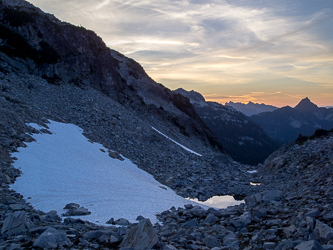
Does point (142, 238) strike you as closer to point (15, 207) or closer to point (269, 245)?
point (269, 245)

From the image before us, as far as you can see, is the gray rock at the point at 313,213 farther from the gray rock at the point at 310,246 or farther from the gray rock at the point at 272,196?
the gray rock at the point at 272,196

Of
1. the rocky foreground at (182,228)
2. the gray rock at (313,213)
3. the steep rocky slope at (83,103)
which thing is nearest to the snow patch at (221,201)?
the steep rocky slope at (83,103)

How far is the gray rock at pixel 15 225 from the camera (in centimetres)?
876

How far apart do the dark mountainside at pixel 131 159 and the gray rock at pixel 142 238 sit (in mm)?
32

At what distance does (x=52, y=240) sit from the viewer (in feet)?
26.5

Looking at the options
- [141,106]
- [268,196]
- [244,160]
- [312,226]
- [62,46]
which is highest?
[62,46]

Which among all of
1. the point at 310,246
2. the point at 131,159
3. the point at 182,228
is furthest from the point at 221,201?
the point at 310,246

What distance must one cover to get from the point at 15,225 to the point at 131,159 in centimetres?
1936

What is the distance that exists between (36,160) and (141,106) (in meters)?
38.8

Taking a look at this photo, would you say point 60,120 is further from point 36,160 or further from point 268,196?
point 268,196

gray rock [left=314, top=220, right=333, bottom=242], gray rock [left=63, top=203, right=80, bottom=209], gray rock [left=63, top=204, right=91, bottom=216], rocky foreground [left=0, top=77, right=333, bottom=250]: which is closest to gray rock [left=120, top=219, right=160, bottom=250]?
rocky foreground [left=0, top=77, right=333, bottom=250]

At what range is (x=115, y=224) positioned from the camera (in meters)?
12.1

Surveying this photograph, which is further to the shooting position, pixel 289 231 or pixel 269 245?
pixel 289 231

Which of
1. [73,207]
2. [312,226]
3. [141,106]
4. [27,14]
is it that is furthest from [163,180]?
[27,14]
